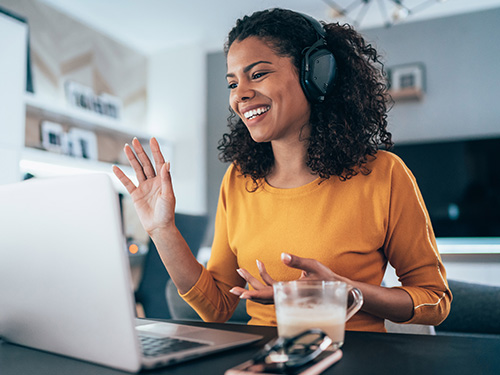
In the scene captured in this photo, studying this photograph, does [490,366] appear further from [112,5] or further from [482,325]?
[112,5]

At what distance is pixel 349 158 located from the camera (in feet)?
3.42

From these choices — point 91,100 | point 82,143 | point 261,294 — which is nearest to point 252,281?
point 261,294

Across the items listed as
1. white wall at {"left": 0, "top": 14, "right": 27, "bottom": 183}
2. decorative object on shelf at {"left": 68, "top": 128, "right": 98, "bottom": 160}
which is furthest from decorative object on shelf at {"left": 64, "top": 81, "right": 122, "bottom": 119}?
white wall at {"left": 0, "top": 14, "right": 27, "bottom": 183}

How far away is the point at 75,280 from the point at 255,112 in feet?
2.12

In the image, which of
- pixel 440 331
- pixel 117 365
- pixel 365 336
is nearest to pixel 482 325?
pixel 440 331

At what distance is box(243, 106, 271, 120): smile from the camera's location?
3.42 ft

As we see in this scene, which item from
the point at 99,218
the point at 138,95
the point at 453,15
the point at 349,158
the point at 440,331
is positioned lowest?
the point at 440,331

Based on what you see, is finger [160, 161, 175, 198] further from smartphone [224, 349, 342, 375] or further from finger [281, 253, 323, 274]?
smartphone [224, 349, 342, 375]

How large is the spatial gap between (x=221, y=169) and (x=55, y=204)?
3.91 metres

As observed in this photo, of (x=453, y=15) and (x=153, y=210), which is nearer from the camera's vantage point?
(x=153, y=210)

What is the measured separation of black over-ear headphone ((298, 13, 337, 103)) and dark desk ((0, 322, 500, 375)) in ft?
1.95

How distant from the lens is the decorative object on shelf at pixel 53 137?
10.8 ft

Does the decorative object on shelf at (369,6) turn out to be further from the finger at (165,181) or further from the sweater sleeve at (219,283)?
the finger at (165,181)

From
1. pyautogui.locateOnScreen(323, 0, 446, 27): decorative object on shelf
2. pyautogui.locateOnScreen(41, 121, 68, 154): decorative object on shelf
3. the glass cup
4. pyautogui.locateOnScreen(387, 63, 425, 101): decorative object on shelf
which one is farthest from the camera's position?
pyautogui.locateOnScreen(387, 63, 425, 101): decorative object on shelf
